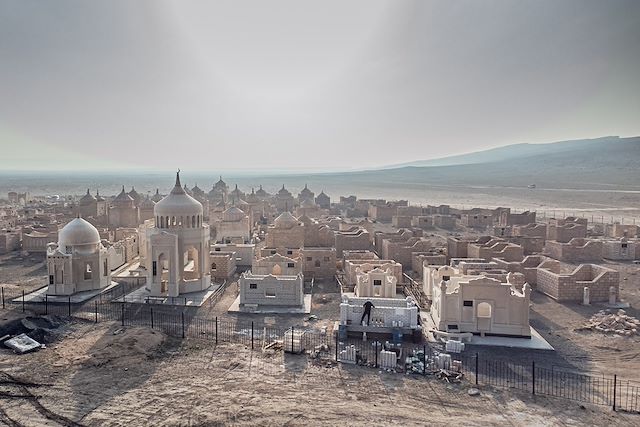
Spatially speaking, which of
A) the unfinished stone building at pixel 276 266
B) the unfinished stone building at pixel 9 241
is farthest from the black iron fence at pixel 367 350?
the unfinished stone building at pixel 9 241

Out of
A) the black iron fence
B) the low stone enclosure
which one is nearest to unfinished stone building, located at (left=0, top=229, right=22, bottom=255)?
the black iron fence

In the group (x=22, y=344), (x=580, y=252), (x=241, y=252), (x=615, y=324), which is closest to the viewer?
(x=22, y=344)

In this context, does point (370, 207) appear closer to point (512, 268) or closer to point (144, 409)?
point (512, 268)

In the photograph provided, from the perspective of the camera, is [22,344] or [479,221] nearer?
[22,344]

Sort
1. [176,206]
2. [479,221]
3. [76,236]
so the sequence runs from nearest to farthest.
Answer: [176,206] < [76,236] < [479,221]

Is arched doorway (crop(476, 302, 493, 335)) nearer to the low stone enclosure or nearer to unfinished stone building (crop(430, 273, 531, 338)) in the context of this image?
unfinished stone building (crop(430, 273, 531, 338))

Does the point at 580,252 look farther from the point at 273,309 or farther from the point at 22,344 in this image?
the point at 22,344

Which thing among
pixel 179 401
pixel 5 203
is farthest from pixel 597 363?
pixel 5 203

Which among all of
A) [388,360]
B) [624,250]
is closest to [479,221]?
[624,250]

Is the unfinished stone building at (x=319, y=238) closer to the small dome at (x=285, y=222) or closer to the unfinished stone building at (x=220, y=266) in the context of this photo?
the small dome at (x=285, y=222)
